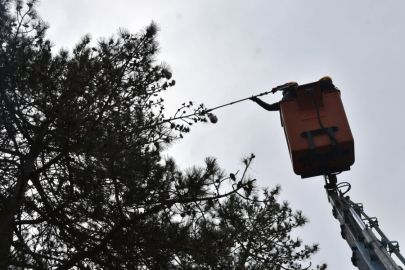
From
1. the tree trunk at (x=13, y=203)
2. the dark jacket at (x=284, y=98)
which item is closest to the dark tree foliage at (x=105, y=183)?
the tree trunk at (x=13, y=203)

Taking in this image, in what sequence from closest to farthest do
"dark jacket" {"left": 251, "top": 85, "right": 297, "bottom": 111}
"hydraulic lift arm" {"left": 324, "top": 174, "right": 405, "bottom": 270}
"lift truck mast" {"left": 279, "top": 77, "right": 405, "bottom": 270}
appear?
"hydraulic lift arm" {"left": 324, "top": 174, "right": 405, "bottom": 270} < "lift truck mast" {"left": 279, "top": 77, "right": 405, "bottom": 270} < "dark jacket" {"left": 251, "top": 85, "right": 297, "bottom": 111}

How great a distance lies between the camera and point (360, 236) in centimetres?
441

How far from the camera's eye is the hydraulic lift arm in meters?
3.73

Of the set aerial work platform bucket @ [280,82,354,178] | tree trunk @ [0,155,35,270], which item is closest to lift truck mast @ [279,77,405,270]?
aerial work platform bucket @ [280,82,354,178]

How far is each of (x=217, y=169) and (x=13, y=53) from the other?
9.84 ft

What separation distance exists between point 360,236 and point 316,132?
1606 millimetres

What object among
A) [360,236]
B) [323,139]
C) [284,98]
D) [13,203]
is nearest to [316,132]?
[323,139]

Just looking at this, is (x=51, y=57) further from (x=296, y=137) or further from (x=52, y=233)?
(x=296, y=137)

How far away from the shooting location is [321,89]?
6.09 m

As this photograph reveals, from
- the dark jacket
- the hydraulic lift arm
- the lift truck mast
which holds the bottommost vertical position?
the hydraulic lift arm

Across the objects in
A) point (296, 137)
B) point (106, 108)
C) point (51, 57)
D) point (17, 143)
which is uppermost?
point (51, 57)

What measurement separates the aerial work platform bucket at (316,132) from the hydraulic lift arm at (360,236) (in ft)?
0.90

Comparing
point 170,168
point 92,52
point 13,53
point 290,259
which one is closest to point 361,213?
point 290,259

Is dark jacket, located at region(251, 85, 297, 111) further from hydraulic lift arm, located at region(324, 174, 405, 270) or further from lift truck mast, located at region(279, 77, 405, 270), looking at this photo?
hydraulic lift arm, located at region(324, 174, 405, 270)
